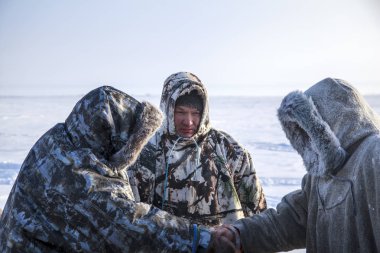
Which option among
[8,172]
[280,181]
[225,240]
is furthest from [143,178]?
[8,172]

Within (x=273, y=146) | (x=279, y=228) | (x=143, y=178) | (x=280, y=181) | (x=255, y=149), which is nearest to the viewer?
(x=279, y=228)

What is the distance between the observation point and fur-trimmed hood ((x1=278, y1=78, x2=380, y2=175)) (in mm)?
1878

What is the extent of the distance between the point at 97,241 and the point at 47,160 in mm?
409

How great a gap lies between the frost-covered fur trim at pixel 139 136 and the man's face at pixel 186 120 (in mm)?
995

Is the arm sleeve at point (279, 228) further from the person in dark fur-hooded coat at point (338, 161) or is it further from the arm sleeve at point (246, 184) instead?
the arm sleeve at point (246, 184)

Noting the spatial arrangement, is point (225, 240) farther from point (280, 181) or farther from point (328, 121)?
point (280, 181)

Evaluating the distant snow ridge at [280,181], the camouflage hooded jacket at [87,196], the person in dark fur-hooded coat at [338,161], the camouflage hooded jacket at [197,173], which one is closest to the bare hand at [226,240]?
the camouflage hooded jacket at [87,196]

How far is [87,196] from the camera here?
2.01 meters

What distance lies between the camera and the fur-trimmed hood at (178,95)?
3.38 m

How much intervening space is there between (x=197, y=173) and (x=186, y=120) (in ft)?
1.36

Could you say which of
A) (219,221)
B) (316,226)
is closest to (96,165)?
(316,226)

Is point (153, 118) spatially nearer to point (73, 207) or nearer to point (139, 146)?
point (139, 146)

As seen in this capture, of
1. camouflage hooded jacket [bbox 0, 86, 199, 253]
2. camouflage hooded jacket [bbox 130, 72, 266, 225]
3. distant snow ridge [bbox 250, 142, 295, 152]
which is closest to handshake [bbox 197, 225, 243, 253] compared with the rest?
camouflage hooded jacket [bbox 0, 86, 199, 253]

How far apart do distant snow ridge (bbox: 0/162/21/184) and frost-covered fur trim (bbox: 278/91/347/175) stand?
20.7 ft
